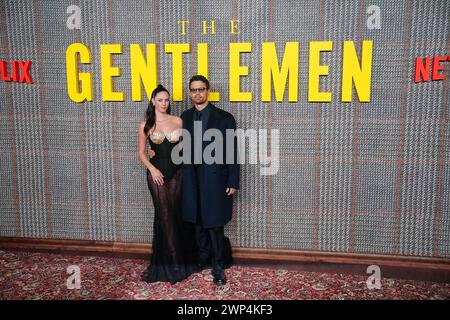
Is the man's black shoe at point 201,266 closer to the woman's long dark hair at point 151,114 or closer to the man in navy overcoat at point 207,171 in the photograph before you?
the man in navy overcoat at point 207,171

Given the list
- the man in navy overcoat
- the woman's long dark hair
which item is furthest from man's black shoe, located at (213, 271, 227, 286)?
the woman's long dark hair

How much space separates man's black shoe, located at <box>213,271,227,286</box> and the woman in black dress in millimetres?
264

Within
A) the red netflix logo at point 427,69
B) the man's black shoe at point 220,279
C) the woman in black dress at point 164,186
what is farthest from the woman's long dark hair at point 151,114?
the red netflix logo at point 427,69

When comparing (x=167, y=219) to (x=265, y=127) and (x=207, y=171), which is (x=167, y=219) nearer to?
(x=207, y=171)

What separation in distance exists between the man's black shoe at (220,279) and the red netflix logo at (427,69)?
2317mm

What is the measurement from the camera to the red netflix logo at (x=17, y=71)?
3.57 meters

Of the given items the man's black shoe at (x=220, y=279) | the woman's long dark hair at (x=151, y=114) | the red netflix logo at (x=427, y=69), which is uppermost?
the red netflix logo at (x=427, y=69)

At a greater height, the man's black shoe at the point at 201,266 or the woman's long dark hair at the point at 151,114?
the woman's long dark hair at the point at 151,114

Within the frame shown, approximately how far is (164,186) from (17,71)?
192 centimetres

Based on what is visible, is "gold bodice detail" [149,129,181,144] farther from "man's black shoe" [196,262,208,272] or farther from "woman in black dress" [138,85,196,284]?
"man's black shoe" [196,262,208,272]

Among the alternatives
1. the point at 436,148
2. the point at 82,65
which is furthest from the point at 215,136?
the point at 436,148

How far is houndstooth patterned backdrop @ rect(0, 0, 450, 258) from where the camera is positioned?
10.3ft
